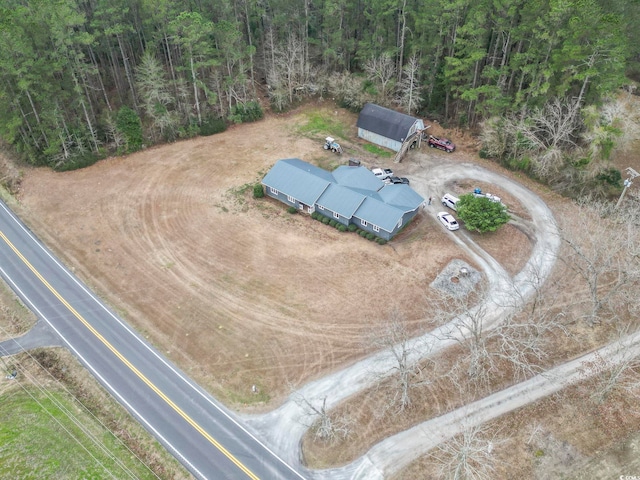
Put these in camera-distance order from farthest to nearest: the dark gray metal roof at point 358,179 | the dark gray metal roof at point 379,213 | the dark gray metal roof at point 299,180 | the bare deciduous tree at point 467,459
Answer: the dark gray metal roof at point 358,179, the dark gray metal roof at point 299,180, the dark gray metal roof at point 379,213, the bare deciduous tree at point 467,459

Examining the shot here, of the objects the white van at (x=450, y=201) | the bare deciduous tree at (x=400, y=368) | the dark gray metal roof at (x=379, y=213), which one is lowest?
the bare deciduous tree at (x=400, y=368)

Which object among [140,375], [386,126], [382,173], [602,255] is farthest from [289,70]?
[140,375]

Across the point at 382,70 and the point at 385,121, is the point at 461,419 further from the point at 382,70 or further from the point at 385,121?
the point at 382,70

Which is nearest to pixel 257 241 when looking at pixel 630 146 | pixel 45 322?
pixel 45 322

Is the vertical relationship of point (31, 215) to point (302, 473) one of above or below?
above

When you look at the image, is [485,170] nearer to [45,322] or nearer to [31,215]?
[45,322]

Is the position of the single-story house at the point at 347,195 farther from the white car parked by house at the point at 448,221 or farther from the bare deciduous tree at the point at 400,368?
the bare deciduous tree at the point at 400,368

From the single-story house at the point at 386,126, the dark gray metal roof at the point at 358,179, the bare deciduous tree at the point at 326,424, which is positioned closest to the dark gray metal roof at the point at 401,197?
the dark gray metal roof at the point at 358,179
